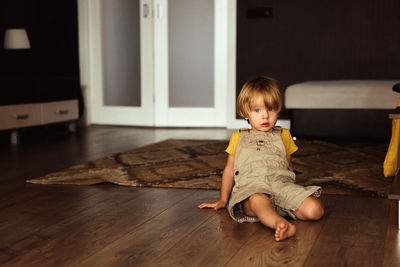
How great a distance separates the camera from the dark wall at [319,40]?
473 cm

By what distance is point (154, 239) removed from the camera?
4.84 ft

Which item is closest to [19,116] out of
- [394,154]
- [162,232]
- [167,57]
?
[167,57]

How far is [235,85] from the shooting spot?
16.8ft

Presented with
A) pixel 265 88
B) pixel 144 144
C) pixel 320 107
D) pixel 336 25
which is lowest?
pixel 144 144

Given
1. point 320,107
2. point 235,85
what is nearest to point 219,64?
point 235,85

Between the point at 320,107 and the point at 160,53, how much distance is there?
2012 millimetres

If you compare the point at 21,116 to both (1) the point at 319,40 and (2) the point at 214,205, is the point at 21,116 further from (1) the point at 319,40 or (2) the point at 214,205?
(1) the point at 319,40

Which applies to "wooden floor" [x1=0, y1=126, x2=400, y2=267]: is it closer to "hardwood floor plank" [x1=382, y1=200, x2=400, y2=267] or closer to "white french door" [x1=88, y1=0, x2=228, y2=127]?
"hardwood floor plank" [x1=382, y1=200, x2=400, y2=267]

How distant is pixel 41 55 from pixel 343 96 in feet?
9.00

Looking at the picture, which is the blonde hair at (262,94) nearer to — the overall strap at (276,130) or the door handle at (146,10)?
the overall strap at (276,130)

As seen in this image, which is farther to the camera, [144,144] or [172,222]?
[144,144]

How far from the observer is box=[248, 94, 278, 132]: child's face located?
5.49 ft

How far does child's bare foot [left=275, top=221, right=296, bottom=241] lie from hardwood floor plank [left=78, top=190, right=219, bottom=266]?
0.28 metres

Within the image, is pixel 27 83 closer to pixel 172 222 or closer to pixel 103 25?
pixel 103 25
